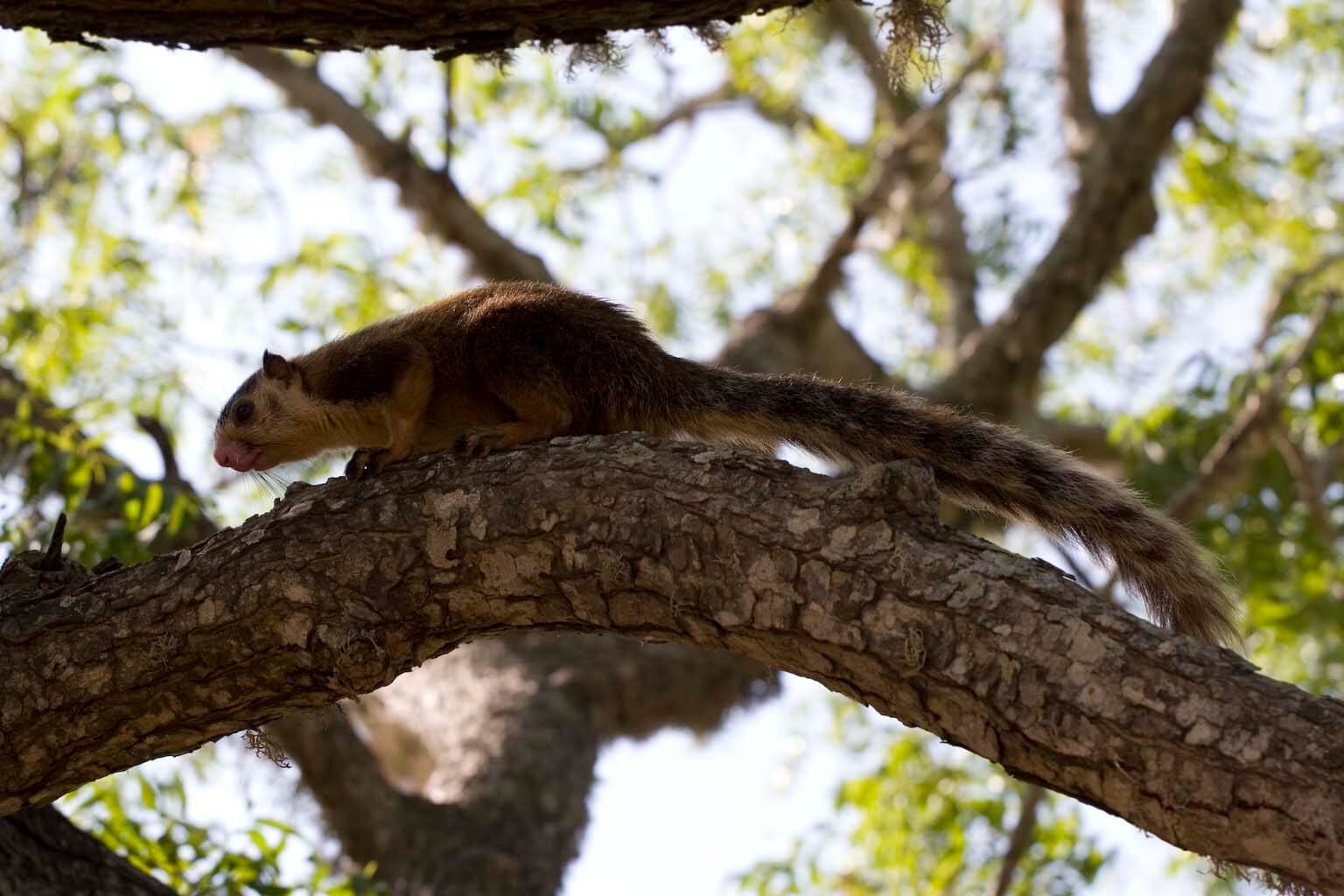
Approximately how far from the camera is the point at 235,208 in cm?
1105

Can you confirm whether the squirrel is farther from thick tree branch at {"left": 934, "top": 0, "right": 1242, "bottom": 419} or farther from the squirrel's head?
thick tree branch at {"left": 934, "top": 0, "right": 1242, "bottom": 419}

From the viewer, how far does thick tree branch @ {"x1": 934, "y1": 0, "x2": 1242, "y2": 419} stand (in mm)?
9258

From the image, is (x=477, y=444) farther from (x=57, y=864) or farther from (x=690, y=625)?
(x=57, y=864)

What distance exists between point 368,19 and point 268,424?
5.71ft

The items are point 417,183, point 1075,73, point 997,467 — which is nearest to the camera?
point 997,467

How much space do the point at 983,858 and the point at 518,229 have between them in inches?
219

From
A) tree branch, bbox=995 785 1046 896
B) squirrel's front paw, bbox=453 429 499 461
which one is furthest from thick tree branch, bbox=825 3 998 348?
squirrel's front paw, bbox=453 429 499 461

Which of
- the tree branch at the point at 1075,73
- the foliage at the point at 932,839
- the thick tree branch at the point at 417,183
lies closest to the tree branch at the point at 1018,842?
the foliage at the point at 932,839

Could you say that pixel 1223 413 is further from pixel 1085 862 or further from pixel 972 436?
pixel 972 436

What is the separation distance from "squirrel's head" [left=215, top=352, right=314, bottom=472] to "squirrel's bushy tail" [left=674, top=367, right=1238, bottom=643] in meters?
1.65

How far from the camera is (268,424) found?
5.06 metres

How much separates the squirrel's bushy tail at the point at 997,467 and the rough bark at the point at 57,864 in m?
2.13

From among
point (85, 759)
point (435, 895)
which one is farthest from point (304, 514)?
point (435, 895)

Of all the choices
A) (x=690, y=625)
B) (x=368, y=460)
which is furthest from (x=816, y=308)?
(x=690, y=625)
